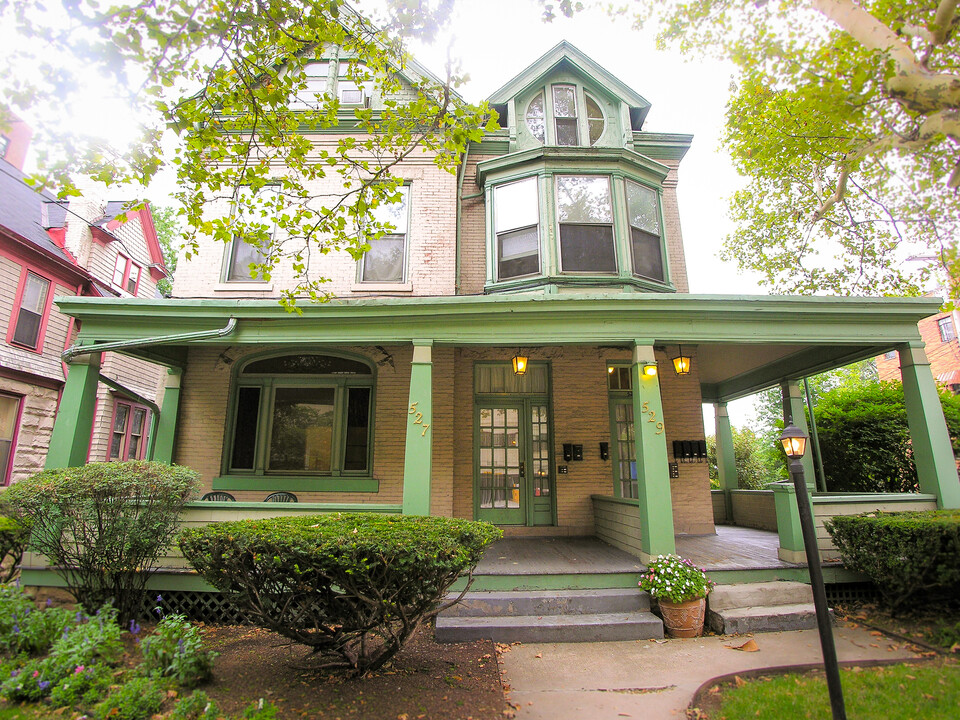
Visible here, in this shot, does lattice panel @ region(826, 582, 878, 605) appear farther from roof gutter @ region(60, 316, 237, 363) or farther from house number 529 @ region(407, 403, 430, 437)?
roof gutter @ region(60, 316, 237, 363)

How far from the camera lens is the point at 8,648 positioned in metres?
4.12

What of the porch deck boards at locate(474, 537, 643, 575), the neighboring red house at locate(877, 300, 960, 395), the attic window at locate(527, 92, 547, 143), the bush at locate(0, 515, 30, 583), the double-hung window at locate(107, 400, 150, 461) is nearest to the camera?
the bush at locate(0, 515, 30, 583)

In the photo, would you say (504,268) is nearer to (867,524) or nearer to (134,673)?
(867,524)

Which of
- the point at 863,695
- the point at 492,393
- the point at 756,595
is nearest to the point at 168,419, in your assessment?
the point at 492,393

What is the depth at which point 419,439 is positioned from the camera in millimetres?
6094

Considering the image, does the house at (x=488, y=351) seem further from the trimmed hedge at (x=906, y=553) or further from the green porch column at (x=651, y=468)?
the trimmed hedge at (x=906, y=553)

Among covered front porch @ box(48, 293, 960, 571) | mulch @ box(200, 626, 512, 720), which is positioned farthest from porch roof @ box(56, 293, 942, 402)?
mulch @ box(200, 626, 512, 720)

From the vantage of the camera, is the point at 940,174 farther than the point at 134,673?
Yes

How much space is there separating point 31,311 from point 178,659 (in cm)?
1079

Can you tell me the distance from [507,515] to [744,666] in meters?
4.23

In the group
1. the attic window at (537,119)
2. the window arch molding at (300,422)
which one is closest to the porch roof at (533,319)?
the window arch molding at (300,422)

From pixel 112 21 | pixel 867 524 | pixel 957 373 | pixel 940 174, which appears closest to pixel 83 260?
pixel 112 21

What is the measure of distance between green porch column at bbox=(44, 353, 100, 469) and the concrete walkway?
5.41 m

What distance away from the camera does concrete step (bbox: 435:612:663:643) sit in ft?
16.3
